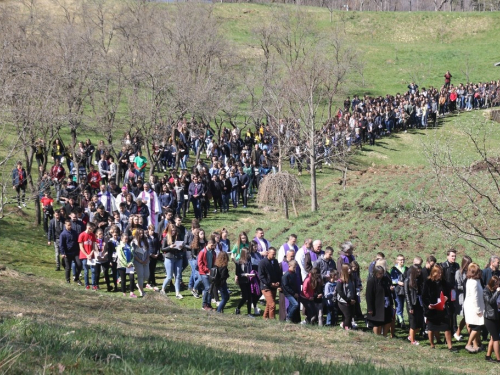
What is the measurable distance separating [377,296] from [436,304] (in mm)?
1131

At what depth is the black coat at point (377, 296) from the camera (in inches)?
550

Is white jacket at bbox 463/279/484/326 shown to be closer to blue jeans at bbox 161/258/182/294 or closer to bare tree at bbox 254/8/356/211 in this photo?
blue jeans at bbox 161/258/182/294

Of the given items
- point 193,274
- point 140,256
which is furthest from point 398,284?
point 140,256

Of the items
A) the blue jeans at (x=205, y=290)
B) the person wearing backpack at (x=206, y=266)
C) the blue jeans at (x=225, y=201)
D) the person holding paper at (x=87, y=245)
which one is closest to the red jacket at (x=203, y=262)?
the person wearing backpack at (x=206, y=266)

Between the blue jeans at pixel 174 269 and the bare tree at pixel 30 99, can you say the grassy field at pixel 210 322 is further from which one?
the bare tree at pixel 30 99

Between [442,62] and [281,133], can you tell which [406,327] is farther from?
[442,62]

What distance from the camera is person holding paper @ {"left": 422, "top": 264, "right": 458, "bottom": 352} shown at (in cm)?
1357

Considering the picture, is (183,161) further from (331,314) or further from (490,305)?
(490,305)

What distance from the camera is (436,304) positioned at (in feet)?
44.5

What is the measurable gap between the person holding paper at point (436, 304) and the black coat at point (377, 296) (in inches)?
29.4

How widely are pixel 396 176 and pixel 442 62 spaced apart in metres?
40.9

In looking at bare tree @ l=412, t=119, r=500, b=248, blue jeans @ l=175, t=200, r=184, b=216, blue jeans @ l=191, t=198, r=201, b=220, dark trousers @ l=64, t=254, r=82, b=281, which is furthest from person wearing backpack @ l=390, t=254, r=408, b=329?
blue jeans @ l=191, t=198, r=201, b=220

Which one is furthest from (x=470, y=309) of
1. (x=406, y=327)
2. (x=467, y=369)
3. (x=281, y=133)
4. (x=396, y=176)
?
(x=281, y=133)

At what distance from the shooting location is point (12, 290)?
1527 centimetres
